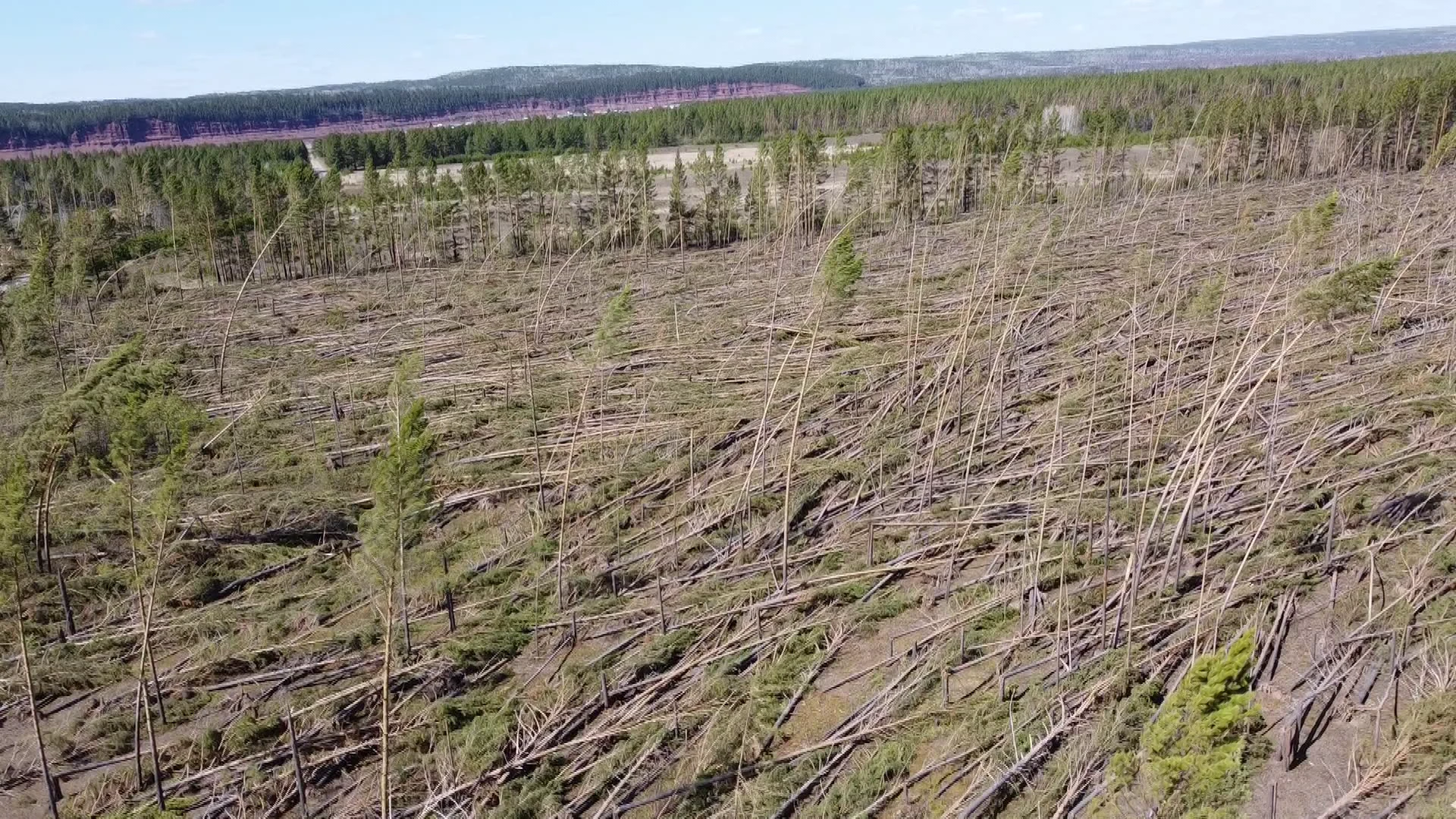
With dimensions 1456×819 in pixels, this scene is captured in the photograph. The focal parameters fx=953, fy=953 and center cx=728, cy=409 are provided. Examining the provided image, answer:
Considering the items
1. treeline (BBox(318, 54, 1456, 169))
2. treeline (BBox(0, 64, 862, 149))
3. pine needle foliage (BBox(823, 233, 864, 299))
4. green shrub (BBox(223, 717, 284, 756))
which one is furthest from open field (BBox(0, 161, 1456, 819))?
treeline (BBox(0, 64, 862, 149))

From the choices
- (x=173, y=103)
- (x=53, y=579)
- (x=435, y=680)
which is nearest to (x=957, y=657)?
(x=435, y=680)

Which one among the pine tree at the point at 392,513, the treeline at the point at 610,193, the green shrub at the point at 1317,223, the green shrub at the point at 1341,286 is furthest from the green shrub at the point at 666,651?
the treeline at the point at 610,193

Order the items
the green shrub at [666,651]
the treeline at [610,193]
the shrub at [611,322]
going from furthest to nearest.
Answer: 1. the treeline at [610,193]
2. the shrub at [611,322]
3. the green shrub at [666,651]

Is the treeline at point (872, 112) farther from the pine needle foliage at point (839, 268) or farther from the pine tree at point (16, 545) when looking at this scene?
the pine tree at point (16, 545)

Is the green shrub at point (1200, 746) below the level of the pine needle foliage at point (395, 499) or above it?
below

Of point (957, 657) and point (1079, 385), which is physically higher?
point (1079, 385)

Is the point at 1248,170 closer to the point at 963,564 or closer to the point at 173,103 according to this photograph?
the point at 963,564
